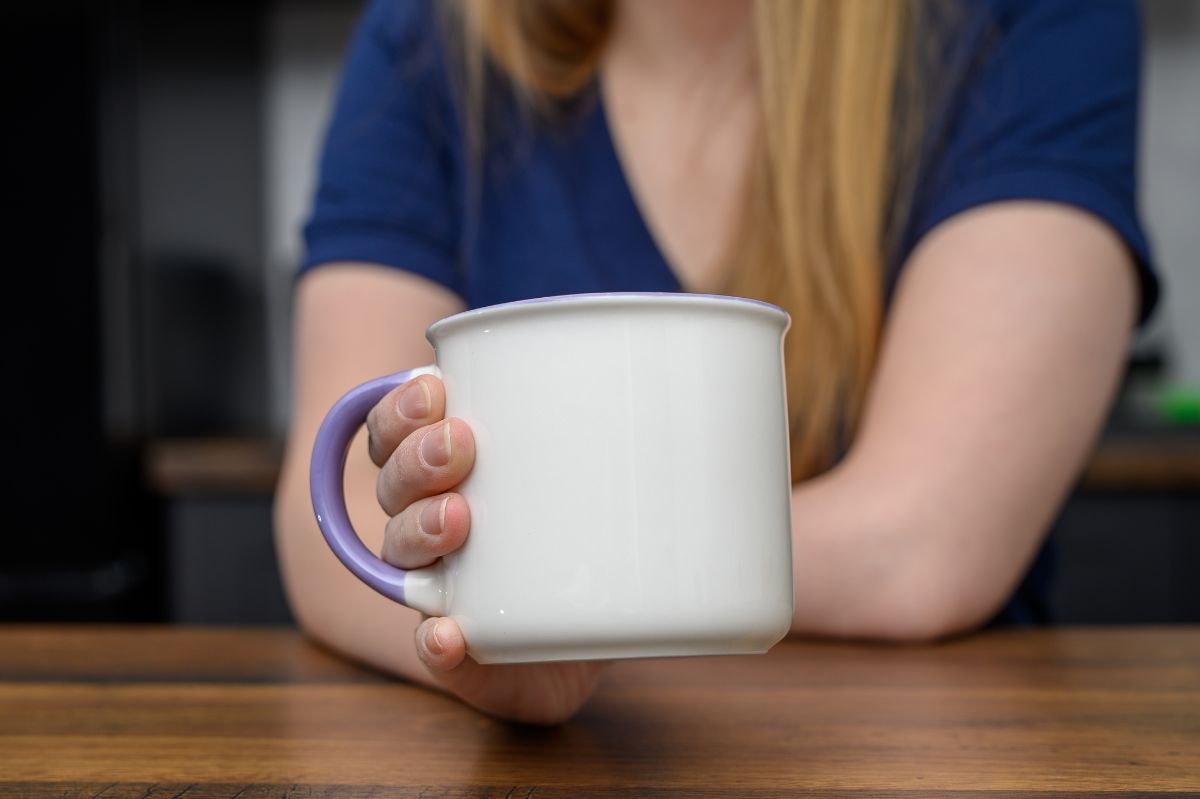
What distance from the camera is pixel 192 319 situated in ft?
7.15

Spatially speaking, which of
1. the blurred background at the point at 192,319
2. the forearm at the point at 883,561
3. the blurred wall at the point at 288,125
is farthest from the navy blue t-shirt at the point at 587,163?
the blurred wall at the point at 288,125

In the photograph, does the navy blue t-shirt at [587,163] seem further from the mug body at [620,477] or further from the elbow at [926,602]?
the mug body at [620,477]

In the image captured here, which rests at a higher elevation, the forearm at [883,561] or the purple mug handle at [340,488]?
the purple mug handle at [340,488]

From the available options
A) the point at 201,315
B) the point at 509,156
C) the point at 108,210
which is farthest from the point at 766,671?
the point at 201,315

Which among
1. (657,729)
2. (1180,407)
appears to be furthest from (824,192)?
(1180,407)

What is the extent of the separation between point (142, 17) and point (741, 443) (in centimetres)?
202

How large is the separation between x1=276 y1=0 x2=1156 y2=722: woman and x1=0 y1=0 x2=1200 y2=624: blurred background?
0.93m

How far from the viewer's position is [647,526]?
345mm

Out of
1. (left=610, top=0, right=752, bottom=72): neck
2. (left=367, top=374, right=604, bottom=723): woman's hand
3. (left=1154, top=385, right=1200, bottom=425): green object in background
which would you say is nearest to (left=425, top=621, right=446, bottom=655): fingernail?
(left=367, top=374, right=604, bottom=723): woman's hand

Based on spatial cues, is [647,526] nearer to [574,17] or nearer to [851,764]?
[851,764]

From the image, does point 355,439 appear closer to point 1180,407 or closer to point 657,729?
point 657,729

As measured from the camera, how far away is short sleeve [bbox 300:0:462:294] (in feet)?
2.88

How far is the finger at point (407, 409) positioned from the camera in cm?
39

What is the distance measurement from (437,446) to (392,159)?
23.8 inches
